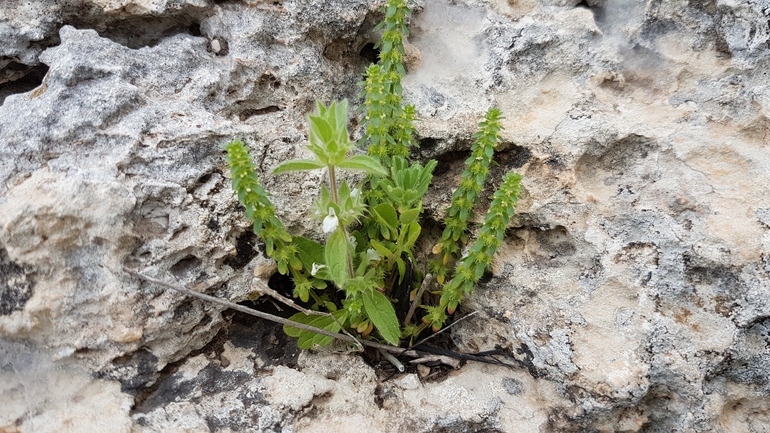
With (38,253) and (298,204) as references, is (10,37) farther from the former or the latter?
(298,204)

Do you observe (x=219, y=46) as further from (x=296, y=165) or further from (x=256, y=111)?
(x=296, y=165)

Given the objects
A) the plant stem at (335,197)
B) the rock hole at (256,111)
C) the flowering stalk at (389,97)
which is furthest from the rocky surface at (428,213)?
the plant stem at (335,197)

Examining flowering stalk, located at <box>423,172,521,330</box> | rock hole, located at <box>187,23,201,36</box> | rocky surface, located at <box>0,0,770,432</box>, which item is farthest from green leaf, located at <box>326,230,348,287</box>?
rock hole, located at <box>187,23,201,36</box>

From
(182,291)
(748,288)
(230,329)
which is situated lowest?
(230,329)

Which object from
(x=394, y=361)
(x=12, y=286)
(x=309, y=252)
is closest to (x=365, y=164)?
(x=309, y=252)

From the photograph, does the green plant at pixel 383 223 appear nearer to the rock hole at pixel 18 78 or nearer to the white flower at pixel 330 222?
the white flower at pixel 330 222

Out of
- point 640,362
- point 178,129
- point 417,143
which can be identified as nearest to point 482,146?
point 417,143

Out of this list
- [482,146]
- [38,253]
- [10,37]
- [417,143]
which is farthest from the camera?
[417,143]
